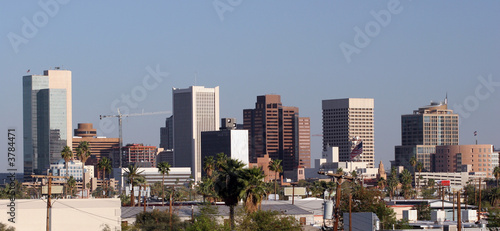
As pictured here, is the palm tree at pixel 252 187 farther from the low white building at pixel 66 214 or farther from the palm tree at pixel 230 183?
the low white building at pixel 66 214

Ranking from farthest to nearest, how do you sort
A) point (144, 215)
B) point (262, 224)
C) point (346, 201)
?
point (144, 215)
point (346, 201)
point (262, 224)

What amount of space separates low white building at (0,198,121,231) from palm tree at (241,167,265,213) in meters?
19.4

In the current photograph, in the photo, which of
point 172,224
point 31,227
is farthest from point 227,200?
point 31,227

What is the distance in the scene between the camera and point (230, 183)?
12062cm

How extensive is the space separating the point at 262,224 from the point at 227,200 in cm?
1212

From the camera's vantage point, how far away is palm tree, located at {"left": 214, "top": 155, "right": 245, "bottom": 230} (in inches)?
4724

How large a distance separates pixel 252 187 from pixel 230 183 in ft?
11.2

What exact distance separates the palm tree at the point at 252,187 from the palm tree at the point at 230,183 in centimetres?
85

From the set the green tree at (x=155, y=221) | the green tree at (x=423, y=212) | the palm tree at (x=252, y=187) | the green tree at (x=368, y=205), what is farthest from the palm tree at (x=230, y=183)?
the green tree at (x=423, y=212)

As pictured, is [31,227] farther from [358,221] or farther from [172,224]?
[358,221]

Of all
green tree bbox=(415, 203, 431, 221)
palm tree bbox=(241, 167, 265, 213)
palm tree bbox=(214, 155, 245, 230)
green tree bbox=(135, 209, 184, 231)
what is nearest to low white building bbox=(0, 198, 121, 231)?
green tree bbox=(135, 209, 184, 231)

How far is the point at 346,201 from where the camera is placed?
129 meters

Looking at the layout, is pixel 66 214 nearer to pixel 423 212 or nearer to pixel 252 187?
pixel 252 187

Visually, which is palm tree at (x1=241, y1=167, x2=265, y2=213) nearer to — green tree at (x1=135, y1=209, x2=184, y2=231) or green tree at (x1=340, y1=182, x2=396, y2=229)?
green tree at (x1=340, y1=182, x2=396, y2=229)
